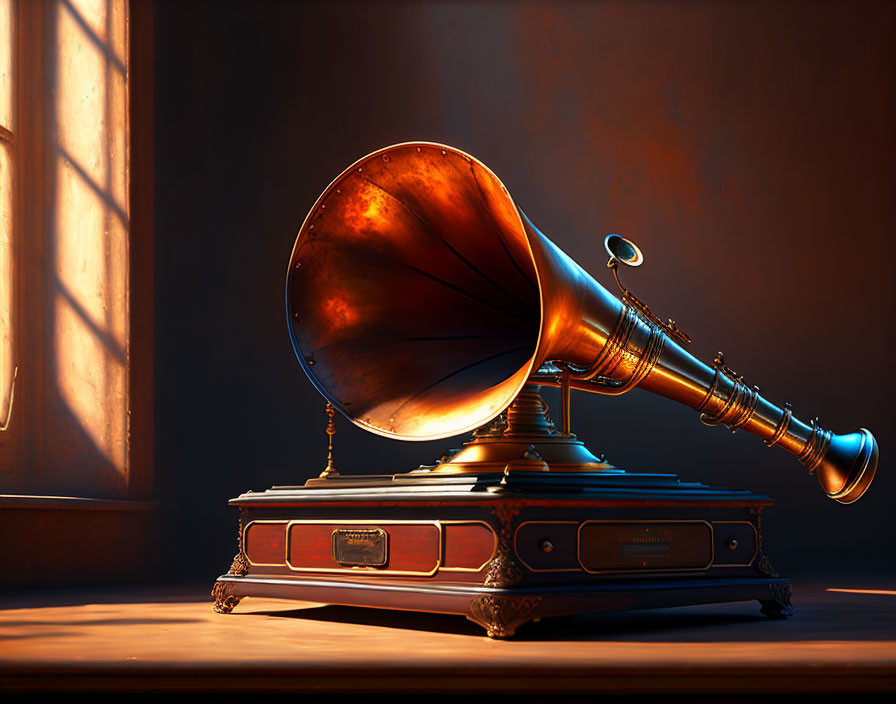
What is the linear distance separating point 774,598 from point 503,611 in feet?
2.78

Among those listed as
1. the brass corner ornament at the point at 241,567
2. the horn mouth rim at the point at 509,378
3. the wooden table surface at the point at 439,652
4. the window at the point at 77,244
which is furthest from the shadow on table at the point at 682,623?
the window at the point at 77,244

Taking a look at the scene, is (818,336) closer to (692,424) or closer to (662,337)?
(692,424)

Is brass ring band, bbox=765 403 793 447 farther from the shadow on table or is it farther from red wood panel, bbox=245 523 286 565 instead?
red wood panel, bbox=245 523 286 565

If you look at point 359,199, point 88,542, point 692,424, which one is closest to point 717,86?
point 692,424

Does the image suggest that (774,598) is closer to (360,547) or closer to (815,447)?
(815,447)

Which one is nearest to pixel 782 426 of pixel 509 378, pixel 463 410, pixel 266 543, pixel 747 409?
pixel 747 409

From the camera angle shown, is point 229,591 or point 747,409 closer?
point 229,591

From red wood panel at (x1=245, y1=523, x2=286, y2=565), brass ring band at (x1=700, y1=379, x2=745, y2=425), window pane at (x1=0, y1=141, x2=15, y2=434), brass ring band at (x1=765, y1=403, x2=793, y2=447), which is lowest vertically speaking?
red wood panel at (x1=245, y1=523, x2=286, y2=565)

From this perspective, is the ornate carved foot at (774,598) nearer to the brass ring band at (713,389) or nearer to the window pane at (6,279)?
the brass ring band at (713,389)

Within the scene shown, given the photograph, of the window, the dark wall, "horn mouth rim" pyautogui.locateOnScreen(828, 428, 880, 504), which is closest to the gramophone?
"horn mouth rim" pyautogui.locateOnScreen(828, 428, 880, 504)

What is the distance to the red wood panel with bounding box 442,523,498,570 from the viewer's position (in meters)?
2.31

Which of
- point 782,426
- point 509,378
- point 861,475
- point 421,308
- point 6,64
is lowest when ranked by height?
point 861,475

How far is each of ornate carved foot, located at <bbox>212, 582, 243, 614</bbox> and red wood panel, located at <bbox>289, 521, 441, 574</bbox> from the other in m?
0.23

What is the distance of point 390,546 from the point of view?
252 centimetres
